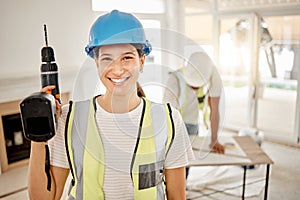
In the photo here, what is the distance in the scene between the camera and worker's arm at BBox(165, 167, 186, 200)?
0.61 meters

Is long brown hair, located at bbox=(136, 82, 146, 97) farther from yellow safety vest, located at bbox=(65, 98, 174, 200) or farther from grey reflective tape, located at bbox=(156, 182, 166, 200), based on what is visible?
grey reflective tape, located at bbox=(156, 182, 166, 200)

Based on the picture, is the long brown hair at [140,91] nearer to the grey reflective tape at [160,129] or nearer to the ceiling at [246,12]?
the grey reflective tape at [160,129]

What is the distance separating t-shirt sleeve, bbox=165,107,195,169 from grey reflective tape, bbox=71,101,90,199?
17 centimetres

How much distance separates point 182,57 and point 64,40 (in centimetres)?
143

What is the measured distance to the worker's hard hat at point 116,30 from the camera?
0.51m

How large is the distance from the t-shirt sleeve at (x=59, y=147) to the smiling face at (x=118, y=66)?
0.11m

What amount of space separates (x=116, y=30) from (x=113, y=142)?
8.0 inches

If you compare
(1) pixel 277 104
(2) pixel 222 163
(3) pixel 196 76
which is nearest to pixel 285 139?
(1) pixel 277 104

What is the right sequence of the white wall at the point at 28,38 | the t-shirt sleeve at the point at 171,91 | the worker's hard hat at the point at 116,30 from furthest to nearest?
the white wall at the point at 28,38
the t-shirt sleeve at the point at 171,91
the worker's hard hat at the point at 116,30

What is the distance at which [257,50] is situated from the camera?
292 centimetres

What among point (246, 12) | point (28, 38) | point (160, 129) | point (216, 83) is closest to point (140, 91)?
point (160, 129)

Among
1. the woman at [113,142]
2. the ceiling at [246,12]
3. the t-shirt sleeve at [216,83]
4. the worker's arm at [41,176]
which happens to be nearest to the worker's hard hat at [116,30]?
the woman at [113,142]

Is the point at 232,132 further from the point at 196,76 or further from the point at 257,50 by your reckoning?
the point at 196,76

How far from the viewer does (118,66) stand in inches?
20.4
